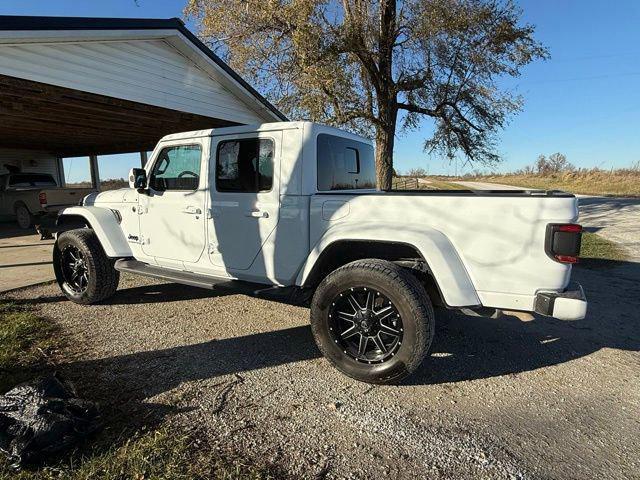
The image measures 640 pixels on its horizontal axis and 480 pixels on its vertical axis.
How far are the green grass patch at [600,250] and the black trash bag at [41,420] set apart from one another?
8.93 m

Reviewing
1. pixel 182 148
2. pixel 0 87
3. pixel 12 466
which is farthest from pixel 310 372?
pixel 0 87

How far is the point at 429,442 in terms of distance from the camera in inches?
98.2

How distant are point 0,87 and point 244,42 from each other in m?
5.87

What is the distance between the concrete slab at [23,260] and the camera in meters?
6.28

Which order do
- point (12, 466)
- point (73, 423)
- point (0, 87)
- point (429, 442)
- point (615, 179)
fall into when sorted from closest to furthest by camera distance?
1. point (12, 466)
2. point (73, 423)
3. point (429, 442)
4. point (0, 87)
5. point (615, 179)

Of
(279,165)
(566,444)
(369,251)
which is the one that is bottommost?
(566,444)

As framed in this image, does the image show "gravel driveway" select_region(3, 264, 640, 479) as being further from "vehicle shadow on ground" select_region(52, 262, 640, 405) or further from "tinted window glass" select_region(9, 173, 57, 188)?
"tinted window glass" select_region(9, 173, 57, 188)

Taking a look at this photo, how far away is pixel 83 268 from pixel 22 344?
1.48 m

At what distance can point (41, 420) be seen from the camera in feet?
7.44

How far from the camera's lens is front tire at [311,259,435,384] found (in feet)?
9.67

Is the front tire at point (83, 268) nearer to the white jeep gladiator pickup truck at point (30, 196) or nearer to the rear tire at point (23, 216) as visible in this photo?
the white jeep gladiator pickup truck at point (30, 196)

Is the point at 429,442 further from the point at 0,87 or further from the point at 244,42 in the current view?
the point at 244,42

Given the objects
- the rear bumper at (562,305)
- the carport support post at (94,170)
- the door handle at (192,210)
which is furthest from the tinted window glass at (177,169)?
the carport support post at (94,170)

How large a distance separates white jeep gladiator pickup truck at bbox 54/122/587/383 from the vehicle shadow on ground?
582 millimetres
